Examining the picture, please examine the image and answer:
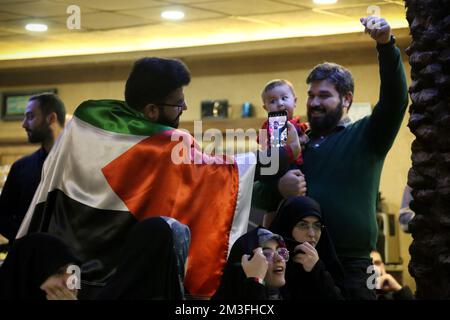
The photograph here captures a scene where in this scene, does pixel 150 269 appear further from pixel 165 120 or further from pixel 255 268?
pixel 165 120

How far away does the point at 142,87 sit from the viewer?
2443 mm

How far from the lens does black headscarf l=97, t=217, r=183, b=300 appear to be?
203cm

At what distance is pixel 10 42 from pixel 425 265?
5.77 meters

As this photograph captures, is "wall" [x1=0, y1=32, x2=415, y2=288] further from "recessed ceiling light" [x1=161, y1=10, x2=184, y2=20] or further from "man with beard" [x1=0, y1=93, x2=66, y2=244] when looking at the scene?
"man with beard" [x1=0, y1=93, x2=66, y2=244]

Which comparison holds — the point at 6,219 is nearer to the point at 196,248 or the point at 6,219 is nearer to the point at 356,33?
the point at 196,248

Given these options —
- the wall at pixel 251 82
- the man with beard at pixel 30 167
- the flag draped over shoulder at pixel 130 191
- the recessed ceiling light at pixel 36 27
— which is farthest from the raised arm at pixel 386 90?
the wall at pixel 251 82

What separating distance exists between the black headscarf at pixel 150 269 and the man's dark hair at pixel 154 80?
52 centimetres

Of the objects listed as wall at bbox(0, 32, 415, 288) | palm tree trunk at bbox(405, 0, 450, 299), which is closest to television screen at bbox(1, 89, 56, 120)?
wall at bbox(0, 32, 415, 288)

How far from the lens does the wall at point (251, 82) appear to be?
22.5ft

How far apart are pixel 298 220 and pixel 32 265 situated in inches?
32.2

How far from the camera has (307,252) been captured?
234cm

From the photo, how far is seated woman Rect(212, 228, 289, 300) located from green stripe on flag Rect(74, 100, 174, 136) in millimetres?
454

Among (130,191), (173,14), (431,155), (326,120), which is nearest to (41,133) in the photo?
(130,191)
